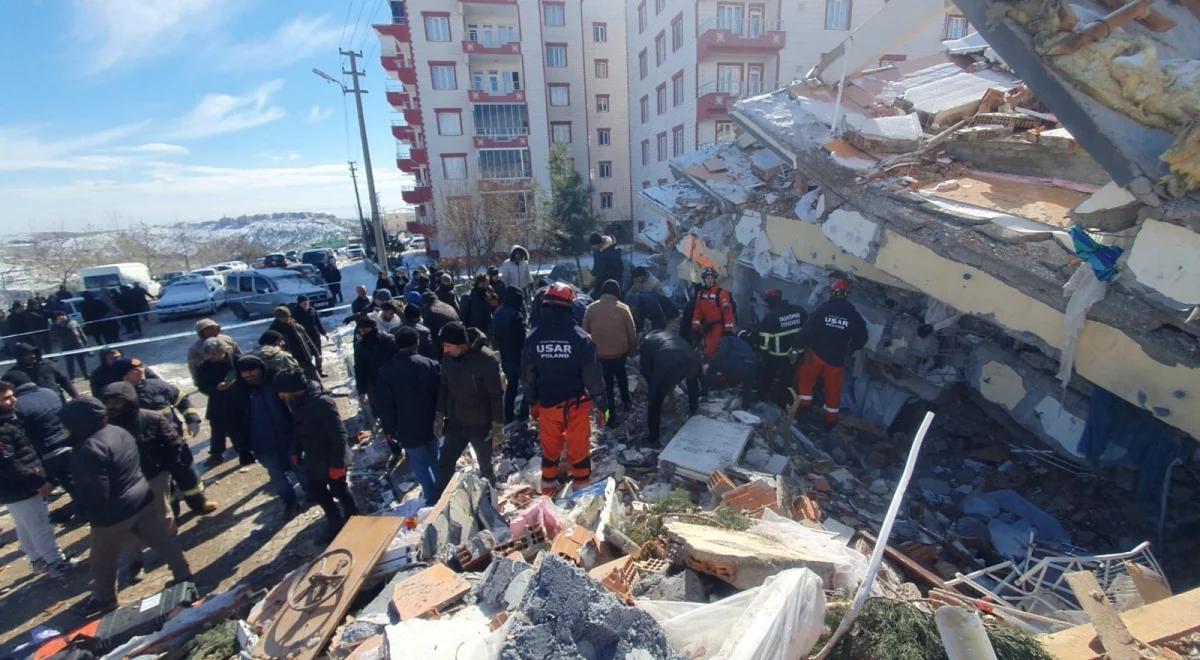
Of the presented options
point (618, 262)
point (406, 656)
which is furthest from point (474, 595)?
point (618, 262)

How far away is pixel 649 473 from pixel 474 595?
210cm

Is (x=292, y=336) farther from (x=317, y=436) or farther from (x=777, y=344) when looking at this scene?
(x=777, y=344)

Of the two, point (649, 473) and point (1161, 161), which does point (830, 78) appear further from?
point (649, 473)

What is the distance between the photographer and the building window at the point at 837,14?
63.9 feet

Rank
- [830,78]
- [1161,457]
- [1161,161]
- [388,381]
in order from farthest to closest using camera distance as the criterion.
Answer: [830,78]
[388,381]
[1161,457]
[1161,161]

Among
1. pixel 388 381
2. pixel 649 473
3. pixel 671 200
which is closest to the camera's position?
pixel 388 381

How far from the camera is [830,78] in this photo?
7.62m

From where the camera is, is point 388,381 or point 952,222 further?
point 952,222

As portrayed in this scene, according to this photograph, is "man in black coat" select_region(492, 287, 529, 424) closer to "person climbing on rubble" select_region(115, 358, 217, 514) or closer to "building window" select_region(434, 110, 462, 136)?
"person climbing on rubble" select_region(115, 358, 217, 514)

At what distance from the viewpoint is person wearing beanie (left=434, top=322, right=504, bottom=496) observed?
3.86 m

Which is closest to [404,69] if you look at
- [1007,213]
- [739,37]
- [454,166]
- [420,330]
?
[454,166]

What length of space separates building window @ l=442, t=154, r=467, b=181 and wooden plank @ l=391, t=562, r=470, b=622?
23528 mm

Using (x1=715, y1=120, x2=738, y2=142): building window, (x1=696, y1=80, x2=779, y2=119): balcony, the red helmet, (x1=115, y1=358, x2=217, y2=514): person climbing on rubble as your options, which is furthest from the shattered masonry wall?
(x1=715, y1=120, x2=738, y2=142): building window

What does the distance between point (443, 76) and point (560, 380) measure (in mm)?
24335
